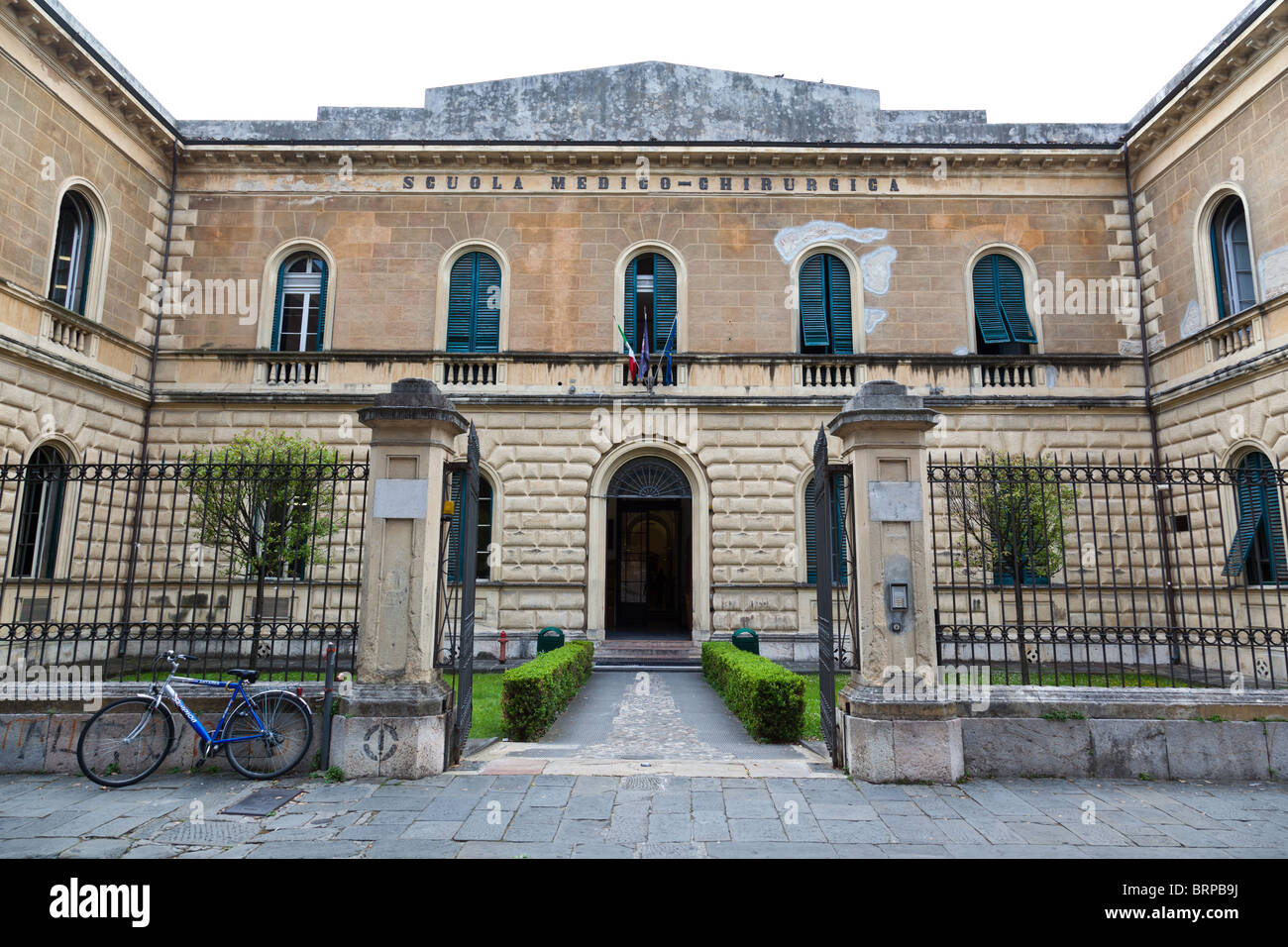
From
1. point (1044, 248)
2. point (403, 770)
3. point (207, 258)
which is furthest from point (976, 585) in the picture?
point (207, 258)

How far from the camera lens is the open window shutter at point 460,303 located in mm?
16312

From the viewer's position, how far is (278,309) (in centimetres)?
1642

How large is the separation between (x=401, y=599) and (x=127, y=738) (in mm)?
2606

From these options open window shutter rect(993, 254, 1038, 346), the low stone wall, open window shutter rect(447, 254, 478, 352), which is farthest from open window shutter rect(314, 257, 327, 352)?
open window shutter rect(993, 254, 1038, 346)

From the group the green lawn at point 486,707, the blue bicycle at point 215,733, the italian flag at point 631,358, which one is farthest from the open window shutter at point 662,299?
the blue bicycle at point 215,733

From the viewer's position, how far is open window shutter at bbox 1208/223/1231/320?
14039 millimetres

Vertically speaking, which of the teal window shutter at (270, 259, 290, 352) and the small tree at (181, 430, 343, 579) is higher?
the teal window shutter at (270, 259, 290, 352)

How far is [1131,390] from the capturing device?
15734mm

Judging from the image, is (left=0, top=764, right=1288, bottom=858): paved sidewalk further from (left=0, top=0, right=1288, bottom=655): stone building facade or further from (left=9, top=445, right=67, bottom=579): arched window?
(left=0, top=0, right=1288, bottom=655): stone building facade

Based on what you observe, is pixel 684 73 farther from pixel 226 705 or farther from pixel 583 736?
pixel 226 705

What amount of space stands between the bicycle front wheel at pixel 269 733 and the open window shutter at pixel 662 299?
1132 centimetres

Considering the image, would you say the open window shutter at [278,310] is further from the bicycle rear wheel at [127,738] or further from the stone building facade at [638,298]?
the bicycle rear wheel at [127,738]

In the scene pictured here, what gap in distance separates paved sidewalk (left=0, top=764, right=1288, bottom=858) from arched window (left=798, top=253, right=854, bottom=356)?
11273 millimetres

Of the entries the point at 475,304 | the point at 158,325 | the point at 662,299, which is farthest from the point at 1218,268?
the point at 158,325
